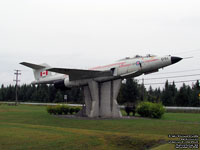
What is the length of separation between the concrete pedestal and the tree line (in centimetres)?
806

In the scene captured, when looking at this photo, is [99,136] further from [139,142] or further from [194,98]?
[194,98]

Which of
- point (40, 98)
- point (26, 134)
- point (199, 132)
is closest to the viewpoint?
point (26, 134)

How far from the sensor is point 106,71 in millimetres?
25156

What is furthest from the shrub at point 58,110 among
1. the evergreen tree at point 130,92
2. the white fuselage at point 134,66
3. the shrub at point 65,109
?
the evergreen tree at point 130,92

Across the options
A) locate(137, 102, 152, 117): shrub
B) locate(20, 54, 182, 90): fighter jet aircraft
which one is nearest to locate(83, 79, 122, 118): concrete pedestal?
locate(20, 54, 182, 90): fighter jet aircraft

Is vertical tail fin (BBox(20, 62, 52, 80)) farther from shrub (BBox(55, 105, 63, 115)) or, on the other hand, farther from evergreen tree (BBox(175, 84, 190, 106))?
evergreen tree (BBox(175, 84, 190, 106))

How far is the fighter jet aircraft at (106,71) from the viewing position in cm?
2261

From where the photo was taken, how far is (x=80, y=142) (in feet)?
42.1

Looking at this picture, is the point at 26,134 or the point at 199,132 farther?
the point at 199,132

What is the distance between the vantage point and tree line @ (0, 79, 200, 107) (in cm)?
6500

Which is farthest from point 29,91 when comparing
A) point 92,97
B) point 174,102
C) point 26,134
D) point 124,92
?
point 26,134

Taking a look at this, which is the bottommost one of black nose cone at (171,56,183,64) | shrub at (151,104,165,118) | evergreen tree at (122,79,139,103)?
shrub at (151,104,165,118)

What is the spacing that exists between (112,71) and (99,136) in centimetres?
1111

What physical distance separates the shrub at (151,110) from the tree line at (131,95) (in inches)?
176
